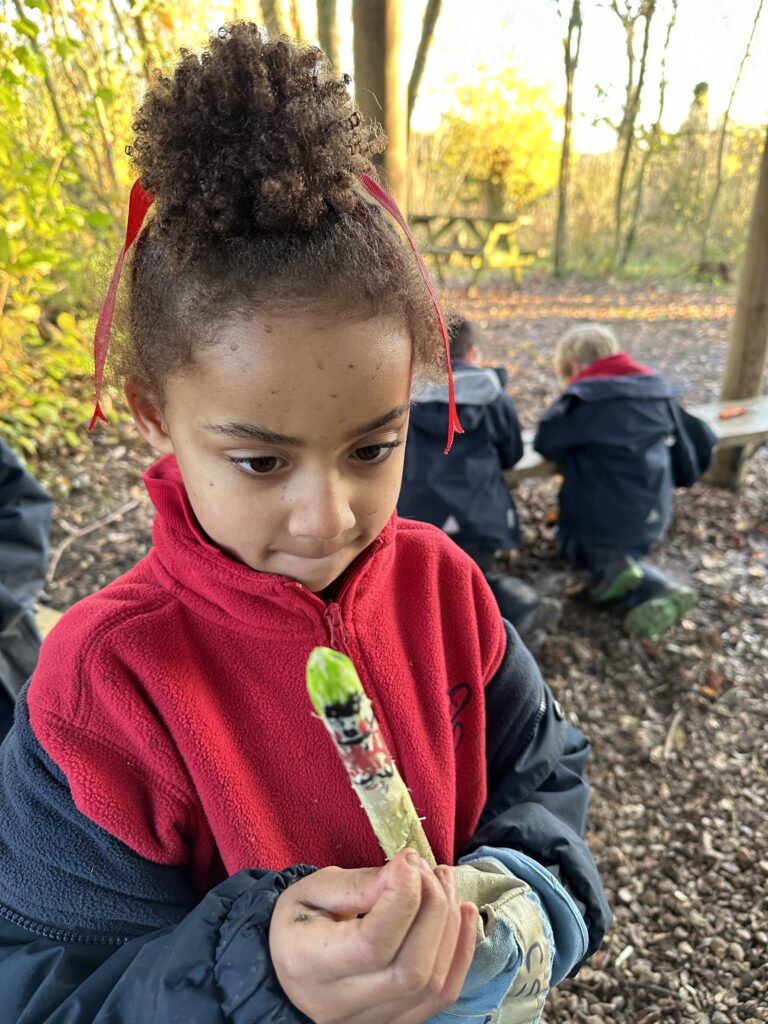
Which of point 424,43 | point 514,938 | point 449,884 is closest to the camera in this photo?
point 449,884

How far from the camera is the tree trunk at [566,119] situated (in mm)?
9126

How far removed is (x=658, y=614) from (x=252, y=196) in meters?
3.51

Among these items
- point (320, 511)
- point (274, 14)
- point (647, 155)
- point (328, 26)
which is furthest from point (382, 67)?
point (647, 155)

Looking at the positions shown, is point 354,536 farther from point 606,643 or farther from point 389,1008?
point 606,643

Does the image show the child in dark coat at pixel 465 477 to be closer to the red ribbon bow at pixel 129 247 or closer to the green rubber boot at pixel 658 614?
the green rubber boot at pixel 658 614

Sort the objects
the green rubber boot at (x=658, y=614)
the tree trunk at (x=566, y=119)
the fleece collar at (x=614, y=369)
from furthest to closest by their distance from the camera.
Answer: the tree trunk at (x=566, y=119) < the fleece collar at (x=614, y=369) < the green rubber boot at (x=658, y=614)

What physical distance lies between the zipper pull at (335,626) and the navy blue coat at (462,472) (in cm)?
278

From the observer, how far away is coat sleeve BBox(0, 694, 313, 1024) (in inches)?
38.4

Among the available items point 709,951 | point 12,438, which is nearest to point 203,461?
point 709,951

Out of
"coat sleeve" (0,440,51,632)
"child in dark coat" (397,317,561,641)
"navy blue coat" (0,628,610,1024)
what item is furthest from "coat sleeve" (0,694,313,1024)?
"child in dark coat" (397,317,561,641)

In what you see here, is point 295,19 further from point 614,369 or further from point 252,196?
point 252,196

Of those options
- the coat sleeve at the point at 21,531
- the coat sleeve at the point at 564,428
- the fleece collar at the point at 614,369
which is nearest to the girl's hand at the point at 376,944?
the coat sleeve at the point at 21,531

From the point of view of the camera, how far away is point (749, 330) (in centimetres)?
527

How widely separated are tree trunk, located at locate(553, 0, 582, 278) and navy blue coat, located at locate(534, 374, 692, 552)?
4.36 metres
